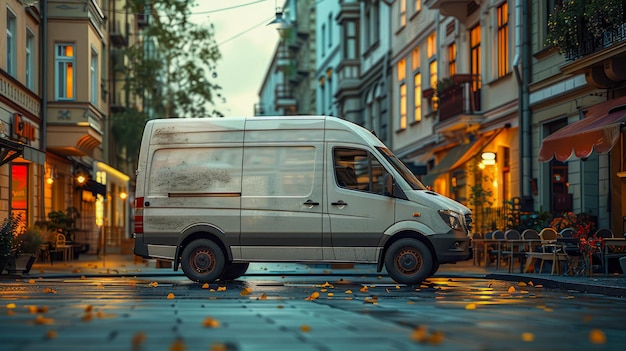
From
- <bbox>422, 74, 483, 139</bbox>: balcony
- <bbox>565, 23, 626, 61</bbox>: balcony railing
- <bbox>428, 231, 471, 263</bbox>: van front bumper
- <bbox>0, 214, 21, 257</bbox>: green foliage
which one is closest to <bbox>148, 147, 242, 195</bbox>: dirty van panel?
<bbox>428, 231, 471, 263</bbox>: van front bumper

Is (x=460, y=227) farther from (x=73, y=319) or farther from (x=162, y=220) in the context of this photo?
(x=73, y=319)

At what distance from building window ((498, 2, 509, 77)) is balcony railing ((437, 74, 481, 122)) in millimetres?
1766

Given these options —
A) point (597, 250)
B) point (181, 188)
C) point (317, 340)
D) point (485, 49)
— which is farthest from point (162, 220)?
point (485, 49)

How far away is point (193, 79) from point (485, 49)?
25.8 metres

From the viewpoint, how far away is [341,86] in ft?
168

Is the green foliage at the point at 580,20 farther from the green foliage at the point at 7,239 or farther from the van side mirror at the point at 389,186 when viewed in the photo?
the green foliage at the point at 7,239

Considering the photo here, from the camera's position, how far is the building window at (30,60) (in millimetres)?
30531

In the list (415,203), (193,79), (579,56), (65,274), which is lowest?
(65,274)

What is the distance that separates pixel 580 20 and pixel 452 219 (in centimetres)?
563

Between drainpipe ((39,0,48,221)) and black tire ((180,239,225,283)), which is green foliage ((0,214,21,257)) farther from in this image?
drainpipe ((39,0,48,221))

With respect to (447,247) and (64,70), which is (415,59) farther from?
(447,247)

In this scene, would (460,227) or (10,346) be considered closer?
(10,346)

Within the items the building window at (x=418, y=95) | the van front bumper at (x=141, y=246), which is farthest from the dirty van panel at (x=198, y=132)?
the building window at (x=418, y=95)

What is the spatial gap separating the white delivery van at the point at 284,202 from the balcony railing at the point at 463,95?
12.3 meters
